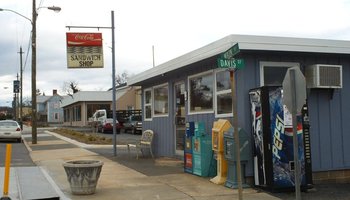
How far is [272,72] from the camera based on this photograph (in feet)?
35.9

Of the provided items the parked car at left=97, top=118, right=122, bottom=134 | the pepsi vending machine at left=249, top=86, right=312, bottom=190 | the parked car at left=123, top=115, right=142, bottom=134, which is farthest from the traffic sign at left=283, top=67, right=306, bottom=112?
the parked car at left=97, top=118, right=122, bottom=134

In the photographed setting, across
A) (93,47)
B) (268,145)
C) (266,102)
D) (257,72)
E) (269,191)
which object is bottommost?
(269,191)

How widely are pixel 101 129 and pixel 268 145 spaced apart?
32131 mm

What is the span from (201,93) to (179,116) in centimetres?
209

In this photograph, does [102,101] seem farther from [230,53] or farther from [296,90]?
[296,90]

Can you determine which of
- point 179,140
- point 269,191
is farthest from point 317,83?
point 179,140

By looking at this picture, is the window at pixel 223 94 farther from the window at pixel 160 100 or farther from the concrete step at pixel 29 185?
the concrete step at pixel 29 185

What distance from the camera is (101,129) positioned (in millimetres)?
40656

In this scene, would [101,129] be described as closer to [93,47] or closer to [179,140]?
[93,47]

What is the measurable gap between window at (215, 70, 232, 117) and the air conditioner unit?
1.88m

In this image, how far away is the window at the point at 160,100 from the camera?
16.2 metres

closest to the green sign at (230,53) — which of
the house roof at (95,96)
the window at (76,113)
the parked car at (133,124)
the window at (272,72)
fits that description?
the window at (272,72)

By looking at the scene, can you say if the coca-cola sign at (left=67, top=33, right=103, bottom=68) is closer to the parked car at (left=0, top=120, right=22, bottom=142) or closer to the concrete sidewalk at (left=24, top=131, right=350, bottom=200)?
the concrete sidewalk at (left=24, top=131, right=350, bottom=200)

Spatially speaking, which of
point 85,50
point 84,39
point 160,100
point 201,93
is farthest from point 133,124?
point 201,93
